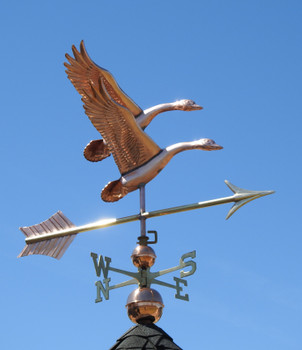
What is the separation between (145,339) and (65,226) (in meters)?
1.37


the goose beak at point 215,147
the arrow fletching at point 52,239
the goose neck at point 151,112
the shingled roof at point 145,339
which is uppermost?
the goose neck at point 151,112

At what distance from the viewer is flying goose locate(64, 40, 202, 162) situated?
526 centimetres

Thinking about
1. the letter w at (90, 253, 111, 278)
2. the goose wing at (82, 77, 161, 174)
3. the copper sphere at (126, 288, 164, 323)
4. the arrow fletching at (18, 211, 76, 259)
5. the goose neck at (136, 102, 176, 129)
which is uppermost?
the goose neck at (136, 102, 176, 129)

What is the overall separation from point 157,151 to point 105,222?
25.6 inches

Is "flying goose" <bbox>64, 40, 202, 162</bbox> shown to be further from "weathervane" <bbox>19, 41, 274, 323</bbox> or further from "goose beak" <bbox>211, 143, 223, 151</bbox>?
"goose beak" <bbox>211, 143, 223, 151</bbox>

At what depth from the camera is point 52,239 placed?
5.49 m

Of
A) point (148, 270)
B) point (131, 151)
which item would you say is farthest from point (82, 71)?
point (148, 270)

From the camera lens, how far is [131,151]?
536 centimetres

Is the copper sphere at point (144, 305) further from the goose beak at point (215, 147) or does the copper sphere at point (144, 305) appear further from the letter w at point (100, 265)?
the goose beak at point (215, 147)

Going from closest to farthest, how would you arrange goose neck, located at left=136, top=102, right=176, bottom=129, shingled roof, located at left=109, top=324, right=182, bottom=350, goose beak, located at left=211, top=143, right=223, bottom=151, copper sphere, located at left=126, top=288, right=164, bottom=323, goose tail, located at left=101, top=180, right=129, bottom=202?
shingled roof, located at left=109, top=324, right=182, bottom=350, copper sphere, located at left=126, top=288, right=164, bottom=323, goose beak, located at left=211, top=143, right=223, bottom=151, goose tail, located at left=101, top=180, right=129, bottom=202, goose neck, located at left=136, top=102, right=176, bottom=129

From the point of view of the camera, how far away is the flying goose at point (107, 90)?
17.3 feet

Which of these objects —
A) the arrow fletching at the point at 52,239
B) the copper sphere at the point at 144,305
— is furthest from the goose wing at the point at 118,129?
the copper sphere at the point at 144,305

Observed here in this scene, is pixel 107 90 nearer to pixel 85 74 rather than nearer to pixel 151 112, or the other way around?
pixel 85 74

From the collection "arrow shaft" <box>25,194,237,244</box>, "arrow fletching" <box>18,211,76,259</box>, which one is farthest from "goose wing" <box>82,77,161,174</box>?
"arrow fletching" <box>18,211,76,259</box>
